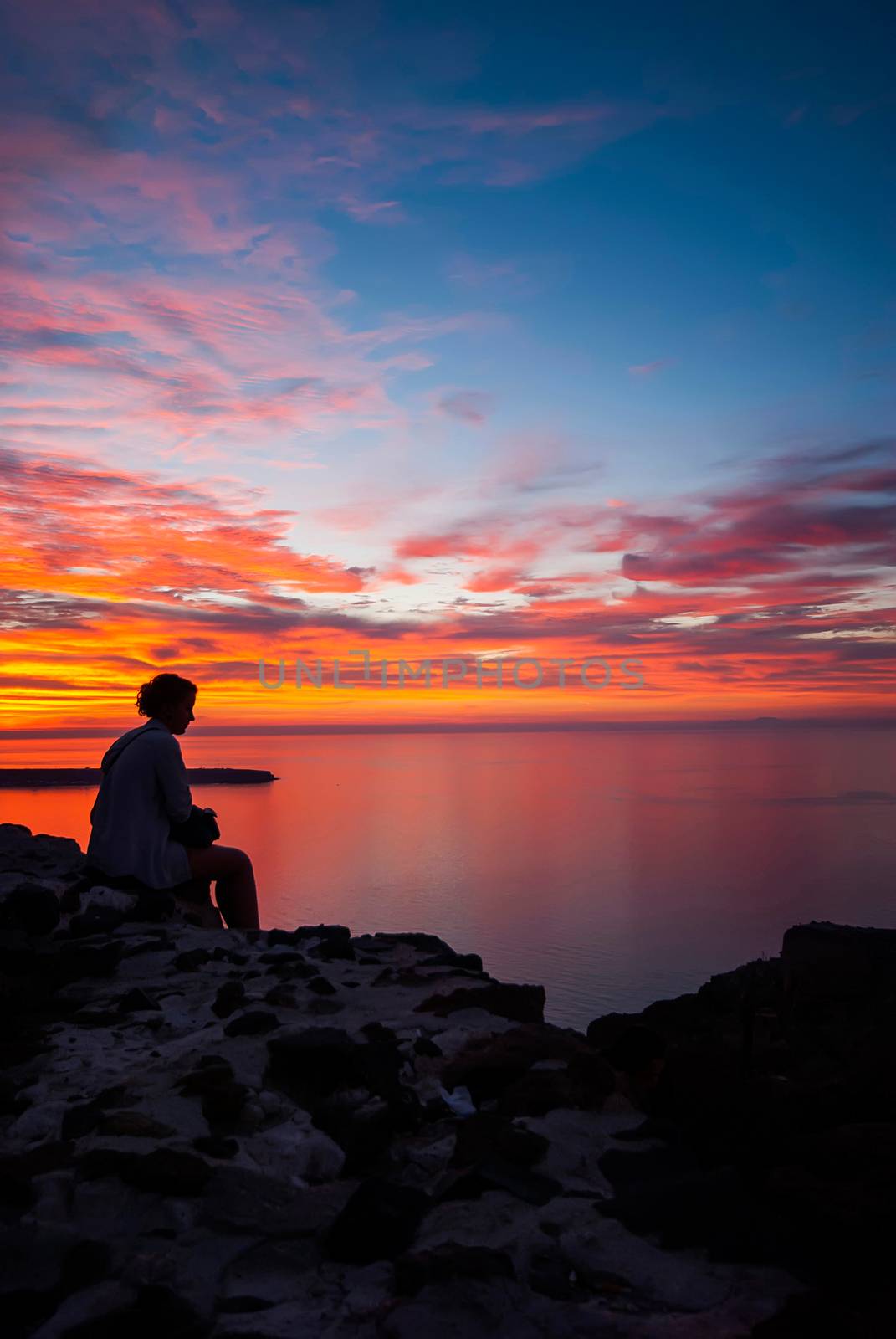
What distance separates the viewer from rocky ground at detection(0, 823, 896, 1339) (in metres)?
2.58

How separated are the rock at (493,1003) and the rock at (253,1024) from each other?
95cm

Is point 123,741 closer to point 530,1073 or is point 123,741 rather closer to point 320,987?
point 320,987

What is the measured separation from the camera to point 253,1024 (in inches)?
192

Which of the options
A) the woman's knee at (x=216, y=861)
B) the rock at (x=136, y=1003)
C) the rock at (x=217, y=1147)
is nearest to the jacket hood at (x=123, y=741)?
the woman's knee at (x=216, y=861)

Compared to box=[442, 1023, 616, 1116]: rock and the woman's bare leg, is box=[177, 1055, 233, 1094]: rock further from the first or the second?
the woman's bare leg

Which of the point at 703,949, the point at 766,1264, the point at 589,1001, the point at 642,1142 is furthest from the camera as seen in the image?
the point at 703,949

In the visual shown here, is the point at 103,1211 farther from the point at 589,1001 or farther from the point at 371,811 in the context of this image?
the point at 371,811

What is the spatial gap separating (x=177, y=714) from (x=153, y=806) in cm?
82

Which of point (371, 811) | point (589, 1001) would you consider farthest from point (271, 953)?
point (371, 811)

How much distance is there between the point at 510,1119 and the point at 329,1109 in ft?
2.47

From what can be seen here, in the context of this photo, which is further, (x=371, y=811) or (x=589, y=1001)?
(x=371, y=811)

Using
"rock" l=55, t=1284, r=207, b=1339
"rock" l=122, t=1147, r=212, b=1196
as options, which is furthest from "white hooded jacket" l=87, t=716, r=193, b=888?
"rock" l=55, t=1284, r=207, b=1339

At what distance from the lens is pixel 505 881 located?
71.3 ft

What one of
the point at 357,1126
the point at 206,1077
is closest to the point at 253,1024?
the point at 206,1077
